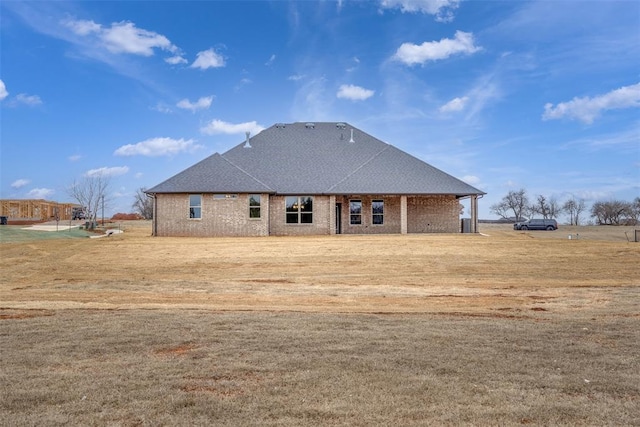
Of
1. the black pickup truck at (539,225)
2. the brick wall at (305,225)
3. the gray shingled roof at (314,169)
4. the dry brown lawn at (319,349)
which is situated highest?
the gray shingled roof at (314,169)

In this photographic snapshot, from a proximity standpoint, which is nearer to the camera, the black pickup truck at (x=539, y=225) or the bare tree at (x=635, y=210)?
the black pickup truck at (x=539, y=225)

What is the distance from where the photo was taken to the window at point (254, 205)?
2797 centimetres

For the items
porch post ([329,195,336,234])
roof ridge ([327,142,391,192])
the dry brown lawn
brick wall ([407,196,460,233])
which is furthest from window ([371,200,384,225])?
the dry brown lawn

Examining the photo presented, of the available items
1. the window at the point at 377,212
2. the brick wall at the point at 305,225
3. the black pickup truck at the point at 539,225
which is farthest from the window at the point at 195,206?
the black pickup truck at the point at 539,225

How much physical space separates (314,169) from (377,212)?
5.00 m

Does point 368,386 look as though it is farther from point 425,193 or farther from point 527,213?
point 527,213

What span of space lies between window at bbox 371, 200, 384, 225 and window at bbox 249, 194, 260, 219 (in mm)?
7371

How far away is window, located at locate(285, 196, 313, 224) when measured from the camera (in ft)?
95.0

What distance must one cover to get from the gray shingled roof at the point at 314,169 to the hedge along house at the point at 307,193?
63 millimetres

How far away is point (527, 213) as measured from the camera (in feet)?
267

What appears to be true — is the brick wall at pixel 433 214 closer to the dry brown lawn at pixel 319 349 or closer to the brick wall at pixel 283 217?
the brick wall at pixel 283 217

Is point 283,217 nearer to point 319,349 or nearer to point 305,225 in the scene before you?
point 305,225

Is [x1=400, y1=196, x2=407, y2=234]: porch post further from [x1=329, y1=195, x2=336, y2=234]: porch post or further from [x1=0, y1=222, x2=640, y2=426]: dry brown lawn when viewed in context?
[x1=0, y1=222, x2=640, y2=426]: dry brown lawn

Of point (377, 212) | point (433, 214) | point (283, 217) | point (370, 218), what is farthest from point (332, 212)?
point (433, 214)
